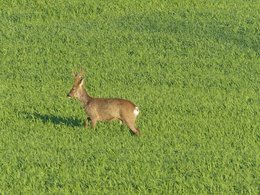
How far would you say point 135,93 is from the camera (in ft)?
72.4

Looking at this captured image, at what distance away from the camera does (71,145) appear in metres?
16.3

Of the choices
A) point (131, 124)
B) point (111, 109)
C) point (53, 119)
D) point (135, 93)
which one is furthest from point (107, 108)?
point (135, 93)

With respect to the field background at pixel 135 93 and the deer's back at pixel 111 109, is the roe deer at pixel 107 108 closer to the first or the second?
the deer's back at pixel 111 109

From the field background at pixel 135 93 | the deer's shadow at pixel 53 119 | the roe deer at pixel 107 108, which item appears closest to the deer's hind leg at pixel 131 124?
the roe deer at pixel 107 108

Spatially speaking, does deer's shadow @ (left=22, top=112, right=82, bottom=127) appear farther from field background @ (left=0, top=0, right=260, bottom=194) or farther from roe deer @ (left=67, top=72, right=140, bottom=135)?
roe deer @ (left=67, top=72, right=140, bottom=135)

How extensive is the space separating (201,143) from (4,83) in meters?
7.61

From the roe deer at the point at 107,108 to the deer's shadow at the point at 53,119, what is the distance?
0.68 m

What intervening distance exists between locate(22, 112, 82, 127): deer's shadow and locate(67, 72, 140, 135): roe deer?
681 mm

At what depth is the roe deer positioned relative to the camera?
16969 millimetres

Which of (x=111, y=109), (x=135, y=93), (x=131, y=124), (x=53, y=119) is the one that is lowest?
(x=131, y=124)

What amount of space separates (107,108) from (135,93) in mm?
4971

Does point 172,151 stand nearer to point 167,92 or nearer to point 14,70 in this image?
point 167,92

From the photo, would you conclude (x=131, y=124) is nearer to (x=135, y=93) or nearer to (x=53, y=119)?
(x=53, y=119)

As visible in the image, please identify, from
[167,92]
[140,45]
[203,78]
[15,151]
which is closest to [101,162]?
[15,151]
